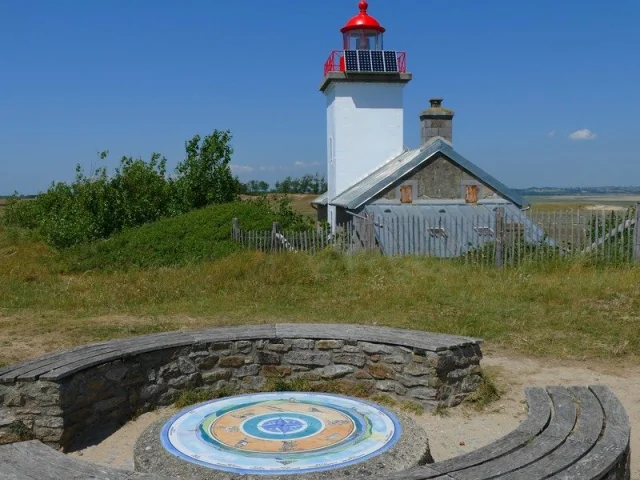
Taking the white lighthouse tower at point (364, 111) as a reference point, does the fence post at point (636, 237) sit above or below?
below

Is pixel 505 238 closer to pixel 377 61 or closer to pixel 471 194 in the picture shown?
pixel 471 194

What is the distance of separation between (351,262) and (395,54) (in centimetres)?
1039

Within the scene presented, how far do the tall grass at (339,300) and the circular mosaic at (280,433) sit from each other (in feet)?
11.5

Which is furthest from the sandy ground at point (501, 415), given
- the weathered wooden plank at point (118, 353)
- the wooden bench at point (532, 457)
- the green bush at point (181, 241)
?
the green bush at point (181, 241)

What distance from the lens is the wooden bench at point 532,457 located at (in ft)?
12.0

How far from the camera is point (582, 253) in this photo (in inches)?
531

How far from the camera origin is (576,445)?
13.5 feet

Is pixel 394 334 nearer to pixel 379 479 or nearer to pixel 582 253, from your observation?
pixel 379 479

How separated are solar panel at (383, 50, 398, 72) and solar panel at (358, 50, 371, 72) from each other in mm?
513

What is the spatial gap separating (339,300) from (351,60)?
12.3m

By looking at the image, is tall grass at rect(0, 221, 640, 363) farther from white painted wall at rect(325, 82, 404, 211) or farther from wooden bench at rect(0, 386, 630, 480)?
white painted wall at rect(325, 82, 404, 211)

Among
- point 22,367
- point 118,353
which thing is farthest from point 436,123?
point 22,367

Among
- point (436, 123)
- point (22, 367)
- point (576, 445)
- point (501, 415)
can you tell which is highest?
point (436, 123)

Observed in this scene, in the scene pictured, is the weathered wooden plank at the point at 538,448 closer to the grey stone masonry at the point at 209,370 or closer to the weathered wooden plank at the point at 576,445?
the weathered wooden plank at the point at 576,445
